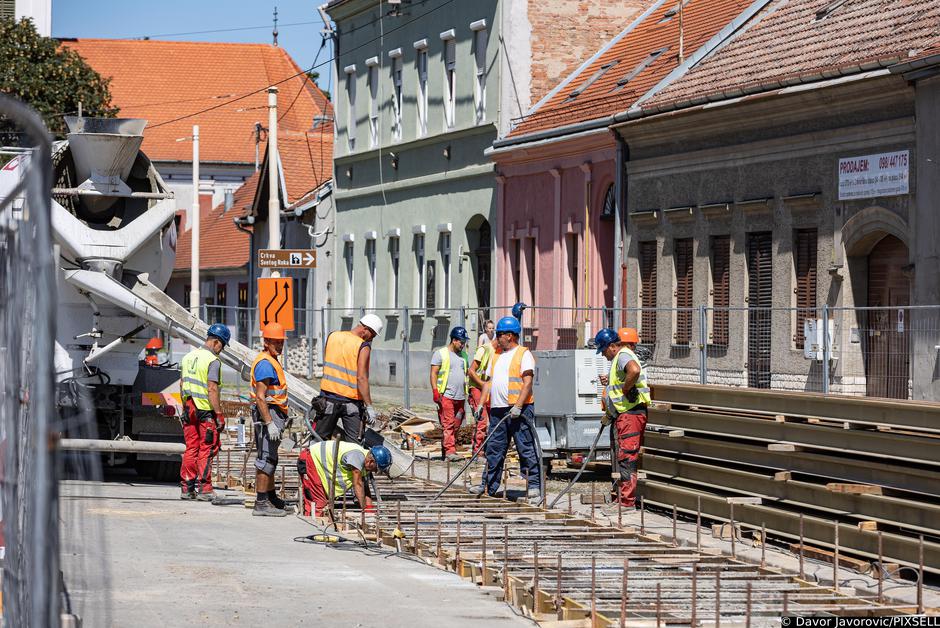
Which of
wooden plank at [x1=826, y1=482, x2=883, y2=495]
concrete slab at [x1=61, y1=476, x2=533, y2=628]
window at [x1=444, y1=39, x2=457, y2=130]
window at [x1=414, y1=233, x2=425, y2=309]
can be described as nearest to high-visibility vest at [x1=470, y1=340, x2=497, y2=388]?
concrete slab at [x1=61, y1=476, x2=533, y2=628]

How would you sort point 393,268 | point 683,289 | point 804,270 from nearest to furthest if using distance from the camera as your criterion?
point 804,270 → point 683,289 → point 393,268

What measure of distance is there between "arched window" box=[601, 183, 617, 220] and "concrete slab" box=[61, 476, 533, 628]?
52.3 feet

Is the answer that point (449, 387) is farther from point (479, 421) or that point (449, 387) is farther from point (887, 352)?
point (887, 352)

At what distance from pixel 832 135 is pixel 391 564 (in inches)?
481

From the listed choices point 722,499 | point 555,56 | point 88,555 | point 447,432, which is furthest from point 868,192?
point 88,555

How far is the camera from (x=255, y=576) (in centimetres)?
1116

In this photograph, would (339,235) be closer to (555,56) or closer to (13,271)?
(555,56)

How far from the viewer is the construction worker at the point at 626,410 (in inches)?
619

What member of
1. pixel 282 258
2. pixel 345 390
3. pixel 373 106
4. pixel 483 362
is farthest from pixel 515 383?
pixel 373 106

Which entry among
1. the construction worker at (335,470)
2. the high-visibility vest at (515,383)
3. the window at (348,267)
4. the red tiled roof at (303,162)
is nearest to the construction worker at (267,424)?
the construction worker at (335,470)

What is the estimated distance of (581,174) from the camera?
3036 cm

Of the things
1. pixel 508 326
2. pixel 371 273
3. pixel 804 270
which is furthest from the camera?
pixel 371 273

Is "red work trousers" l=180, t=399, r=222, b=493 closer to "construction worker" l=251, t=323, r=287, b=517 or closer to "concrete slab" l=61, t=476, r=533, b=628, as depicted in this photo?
"construction worker" l=251, t=323, r=287, b=517

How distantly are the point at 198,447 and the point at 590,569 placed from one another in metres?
6.14
